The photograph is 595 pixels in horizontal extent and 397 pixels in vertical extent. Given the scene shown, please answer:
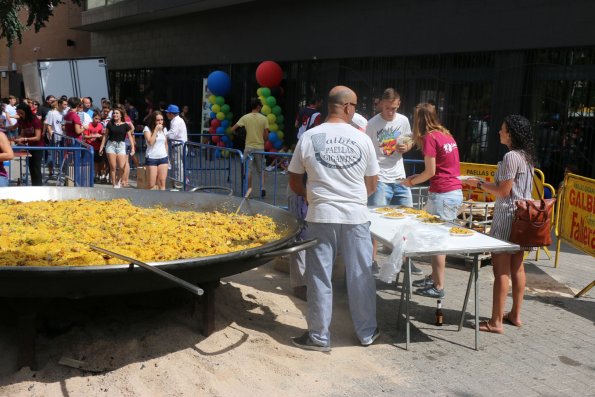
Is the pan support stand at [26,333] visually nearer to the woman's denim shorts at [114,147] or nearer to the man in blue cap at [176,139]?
the man in blue cap at [176,139]

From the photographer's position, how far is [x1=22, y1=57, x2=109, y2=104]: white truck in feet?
71.8

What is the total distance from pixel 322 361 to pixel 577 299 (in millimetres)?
3563

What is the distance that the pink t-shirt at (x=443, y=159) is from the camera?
624 centimetres

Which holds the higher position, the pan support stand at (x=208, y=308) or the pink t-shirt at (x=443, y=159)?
the pink t-shirt at (x=443, y=159)

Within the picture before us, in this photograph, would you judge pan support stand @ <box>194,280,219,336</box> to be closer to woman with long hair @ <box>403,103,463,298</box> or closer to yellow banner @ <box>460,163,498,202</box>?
woman with long hair @ <box>403,103,463,298</box>

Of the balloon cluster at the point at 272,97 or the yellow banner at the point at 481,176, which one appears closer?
the yellow banner at the point at 481,176

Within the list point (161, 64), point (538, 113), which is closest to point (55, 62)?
point (161, 64)

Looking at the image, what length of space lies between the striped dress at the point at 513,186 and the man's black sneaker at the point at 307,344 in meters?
1.96

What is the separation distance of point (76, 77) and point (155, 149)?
11.8m

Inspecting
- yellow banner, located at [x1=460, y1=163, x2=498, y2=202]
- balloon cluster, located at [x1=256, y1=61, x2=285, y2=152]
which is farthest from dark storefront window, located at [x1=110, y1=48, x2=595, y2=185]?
yellow banner, located at [x1=460, y1=163, x2=498, y2=202]

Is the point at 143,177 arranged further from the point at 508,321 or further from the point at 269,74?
the point at 508,321

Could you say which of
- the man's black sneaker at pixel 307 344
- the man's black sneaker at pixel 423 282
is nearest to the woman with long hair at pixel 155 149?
the man's black sneaker at pixel 423 282

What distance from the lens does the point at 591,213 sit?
7.32 metres

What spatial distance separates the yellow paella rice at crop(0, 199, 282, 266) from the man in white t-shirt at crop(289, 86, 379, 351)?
17.7 inches
